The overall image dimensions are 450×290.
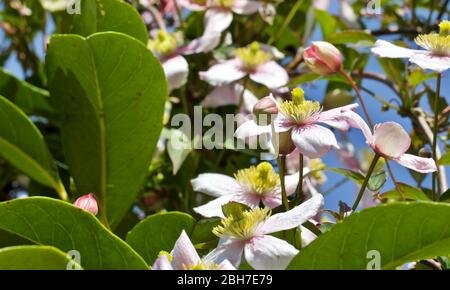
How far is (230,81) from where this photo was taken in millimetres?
1037

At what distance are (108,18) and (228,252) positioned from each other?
1.30 feet

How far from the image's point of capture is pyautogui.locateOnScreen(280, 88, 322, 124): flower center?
2.17 ft

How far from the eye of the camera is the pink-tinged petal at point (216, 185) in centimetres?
78

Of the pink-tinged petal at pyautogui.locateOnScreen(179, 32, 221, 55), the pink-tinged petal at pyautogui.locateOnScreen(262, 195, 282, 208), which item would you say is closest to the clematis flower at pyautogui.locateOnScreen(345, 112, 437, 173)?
the pink-tinged petal at pyautogui.locateOnScreen(262, 195, 282, 208)

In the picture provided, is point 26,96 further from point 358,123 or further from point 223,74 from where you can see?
point 358,123

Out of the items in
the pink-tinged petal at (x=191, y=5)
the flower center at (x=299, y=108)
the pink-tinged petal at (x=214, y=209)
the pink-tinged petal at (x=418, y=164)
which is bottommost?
the pink-tinged petal at (x=214, y=209)

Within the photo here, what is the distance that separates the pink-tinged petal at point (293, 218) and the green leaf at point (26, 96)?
0.59m

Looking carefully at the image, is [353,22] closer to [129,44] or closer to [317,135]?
[129,44]

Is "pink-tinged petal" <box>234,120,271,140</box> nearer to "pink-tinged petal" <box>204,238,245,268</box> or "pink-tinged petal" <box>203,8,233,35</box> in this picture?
"pink-tinged petal" <box>204,238,245,268</box>

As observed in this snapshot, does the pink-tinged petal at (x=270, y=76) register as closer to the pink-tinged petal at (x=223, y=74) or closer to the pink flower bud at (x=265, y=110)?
the pink-tinged petal at (x=223, y=74)

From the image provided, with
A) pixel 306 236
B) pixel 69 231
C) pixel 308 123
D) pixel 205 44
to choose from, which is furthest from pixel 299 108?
pixel 205 44

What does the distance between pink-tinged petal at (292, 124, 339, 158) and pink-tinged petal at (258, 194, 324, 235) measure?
2.0 inches

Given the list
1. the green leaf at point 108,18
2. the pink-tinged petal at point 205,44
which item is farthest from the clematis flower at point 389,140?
the pink-tinged petal at point 205,44
